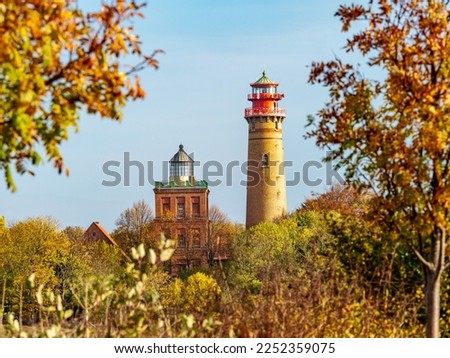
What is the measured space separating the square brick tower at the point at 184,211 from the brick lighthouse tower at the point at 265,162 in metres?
4.74

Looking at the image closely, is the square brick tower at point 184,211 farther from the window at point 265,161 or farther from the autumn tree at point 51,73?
the autumn tree at point 51,73

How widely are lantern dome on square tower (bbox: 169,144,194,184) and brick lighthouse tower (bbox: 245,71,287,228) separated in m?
7.87

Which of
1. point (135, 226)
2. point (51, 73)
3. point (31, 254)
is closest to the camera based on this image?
point (51, 73)

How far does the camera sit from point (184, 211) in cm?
9194

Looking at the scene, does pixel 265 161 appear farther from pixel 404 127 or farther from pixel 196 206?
pixel 404 127

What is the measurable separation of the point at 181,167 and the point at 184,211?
470cm

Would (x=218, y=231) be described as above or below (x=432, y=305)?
above

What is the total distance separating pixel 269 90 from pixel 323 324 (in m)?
80.5

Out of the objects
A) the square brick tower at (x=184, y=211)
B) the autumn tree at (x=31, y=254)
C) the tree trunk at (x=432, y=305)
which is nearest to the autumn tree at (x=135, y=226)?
the square brick tower at (x=184, y=211)

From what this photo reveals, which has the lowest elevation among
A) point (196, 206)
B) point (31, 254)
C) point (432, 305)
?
point (432, 305)

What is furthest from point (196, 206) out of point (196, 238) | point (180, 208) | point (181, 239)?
point (181, 239)

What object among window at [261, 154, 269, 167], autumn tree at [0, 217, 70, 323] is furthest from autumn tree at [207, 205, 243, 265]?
autumn tree at [0, 217, 70, 323]

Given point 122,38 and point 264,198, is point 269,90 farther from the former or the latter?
point 122,38

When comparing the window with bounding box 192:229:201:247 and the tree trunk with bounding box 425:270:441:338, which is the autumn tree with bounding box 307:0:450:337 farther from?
the window with bounding box 192:229:201:247
